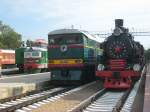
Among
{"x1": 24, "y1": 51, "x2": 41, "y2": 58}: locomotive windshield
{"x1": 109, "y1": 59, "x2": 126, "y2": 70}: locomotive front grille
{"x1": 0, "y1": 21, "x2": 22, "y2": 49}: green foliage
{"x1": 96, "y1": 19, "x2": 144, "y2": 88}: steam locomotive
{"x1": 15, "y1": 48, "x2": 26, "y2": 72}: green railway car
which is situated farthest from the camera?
{"x1": 0, "y1": 21, "x2": 22, "y2": 49}: green foliage

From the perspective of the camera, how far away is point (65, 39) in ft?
75.0

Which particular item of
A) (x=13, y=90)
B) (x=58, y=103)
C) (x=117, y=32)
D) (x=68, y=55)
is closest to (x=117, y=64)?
(x=117, y=32)

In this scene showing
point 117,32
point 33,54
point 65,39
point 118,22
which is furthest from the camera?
point 33,54

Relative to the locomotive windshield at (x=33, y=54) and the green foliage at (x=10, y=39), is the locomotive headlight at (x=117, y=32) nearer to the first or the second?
the locomotive windshield at (x=33, y=54)

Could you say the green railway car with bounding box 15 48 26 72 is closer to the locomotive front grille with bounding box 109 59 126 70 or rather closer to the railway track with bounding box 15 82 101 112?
the locomotive front grille with bounding box 109 59 126 70

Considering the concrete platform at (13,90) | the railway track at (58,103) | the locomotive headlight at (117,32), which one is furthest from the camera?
the locomotive headlight at (117,32)

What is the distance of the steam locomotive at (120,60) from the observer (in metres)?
20.3

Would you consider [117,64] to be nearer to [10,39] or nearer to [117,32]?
[117,32]

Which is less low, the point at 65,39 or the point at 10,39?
the point at 10,39

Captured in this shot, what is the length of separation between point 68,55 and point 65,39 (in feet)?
2.95

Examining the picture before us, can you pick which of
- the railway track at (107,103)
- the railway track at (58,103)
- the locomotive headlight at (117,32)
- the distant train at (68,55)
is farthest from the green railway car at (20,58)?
the railway track at (107,103)

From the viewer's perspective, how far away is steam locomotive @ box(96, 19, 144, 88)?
66.5 feet

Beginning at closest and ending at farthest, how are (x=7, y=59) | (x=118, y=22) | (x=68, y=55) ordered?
(x=118, y=22) < (x=68, y=55) < (x=7, y=59)

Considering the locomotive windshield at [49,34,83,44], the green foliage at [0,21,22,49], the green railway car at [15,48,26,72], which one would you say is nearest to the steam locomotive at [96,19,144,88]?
the locomotive windshield at [49,34,83,44]
